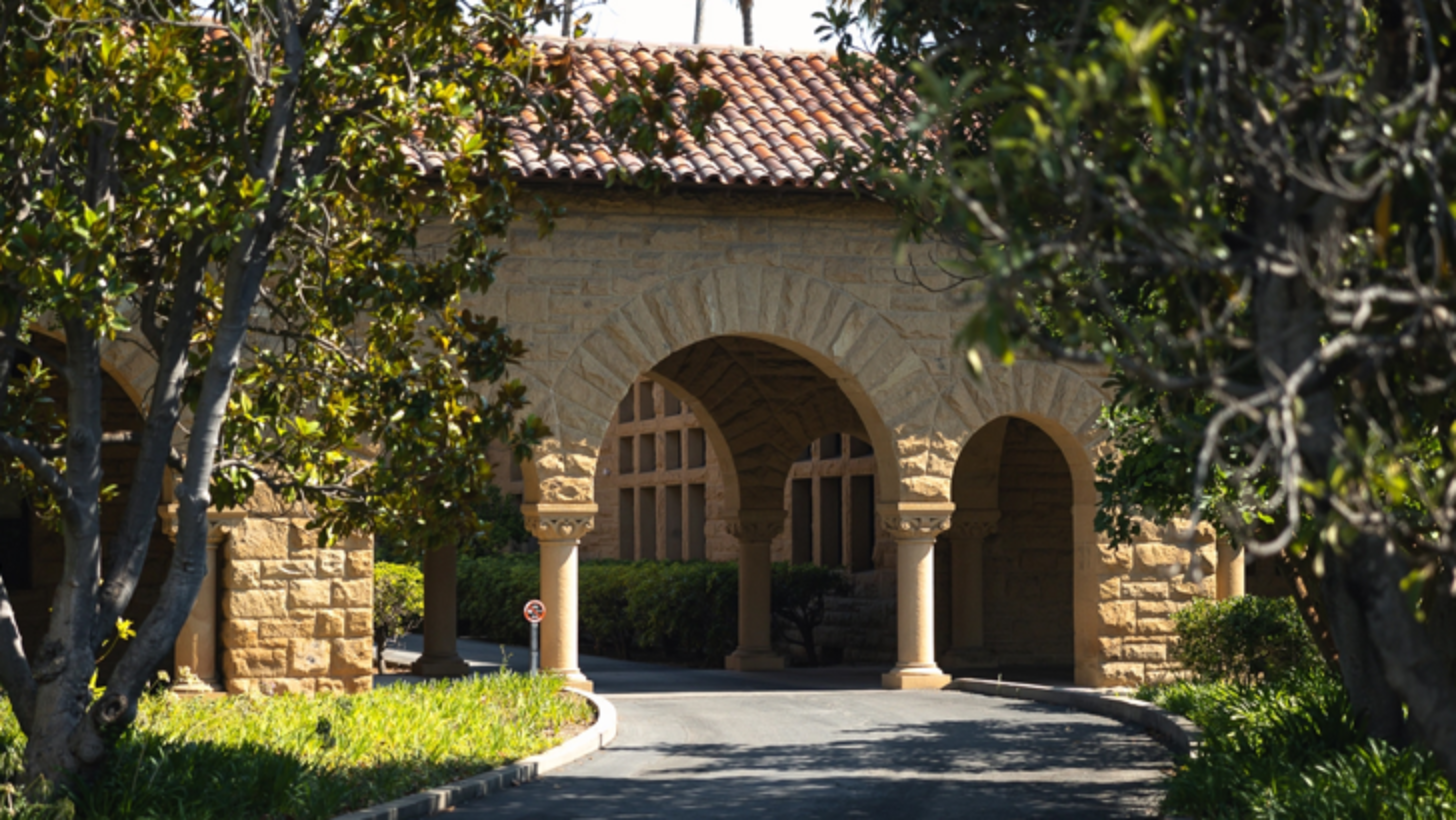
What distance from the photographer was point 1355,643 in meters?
9.64

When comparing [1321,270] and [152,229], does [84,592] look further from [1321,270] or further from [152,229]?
[1321,270]

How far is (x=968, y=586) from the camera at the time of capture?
22109mm

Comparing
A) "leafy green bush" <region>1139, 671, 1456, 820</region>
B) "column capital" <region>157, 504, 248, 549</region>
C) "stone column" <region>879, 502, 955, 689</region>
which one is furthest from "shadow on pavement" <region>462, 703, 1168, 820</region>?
"column capital" <region>157, 504, 248, 549</region>

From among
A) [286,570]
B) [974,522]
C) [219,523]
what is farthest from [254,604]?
[974,522]

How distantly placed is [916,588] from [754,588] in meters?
5.16

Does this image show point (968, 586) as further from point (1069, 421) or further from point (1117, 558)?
point (1069, 421)

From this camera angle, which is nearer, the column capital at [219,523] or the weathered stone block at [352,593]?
the column capital at [219,523]

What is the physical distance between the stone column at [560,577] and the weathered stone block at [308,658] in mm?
2195

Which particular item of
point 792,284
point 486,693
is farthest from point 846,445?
point 486,693

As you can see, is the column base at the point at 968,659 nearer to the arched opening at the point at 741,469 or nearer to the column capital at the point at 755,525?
the arched opening at the point at 741,469

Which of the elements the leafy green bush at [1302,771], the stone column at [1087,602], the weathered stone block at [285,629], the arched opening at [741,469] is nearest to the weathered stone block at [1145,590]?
the stone column at [1087,602]

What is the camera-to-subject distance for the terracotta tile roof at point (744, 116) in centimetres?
1619

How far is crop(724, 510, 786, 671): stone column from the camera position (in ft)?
73.6

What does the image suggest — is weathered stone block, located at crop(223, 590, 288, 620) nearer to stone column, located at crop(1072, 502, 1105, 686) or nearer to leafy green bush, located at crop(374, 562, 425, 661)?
leafy green bush, located at crop(374, 562, 425, 661)
